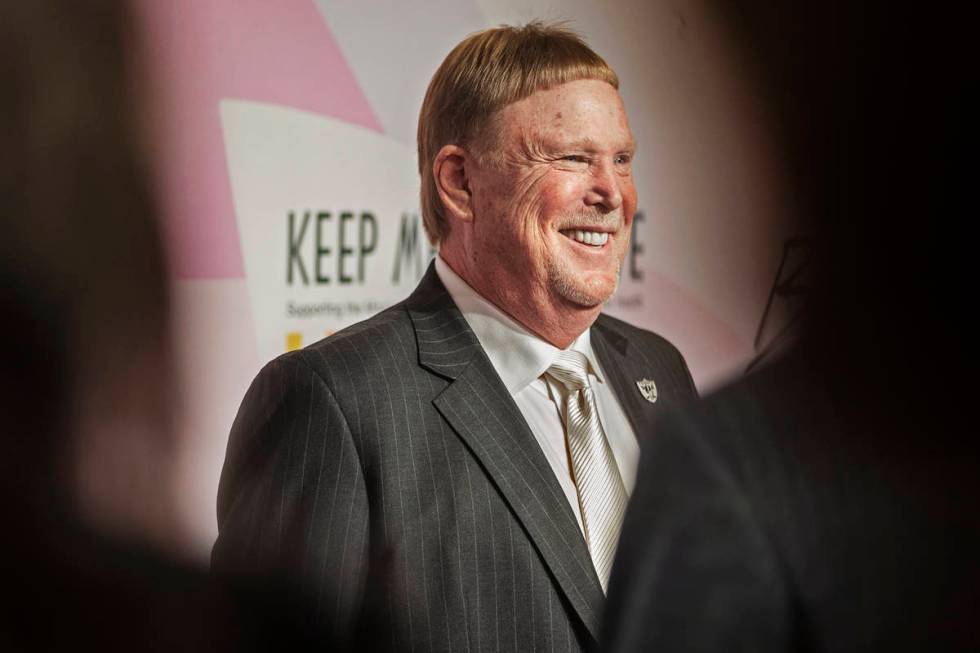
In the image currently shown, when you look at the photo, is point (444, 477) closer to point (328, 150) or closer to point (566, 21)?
point (328, 150)

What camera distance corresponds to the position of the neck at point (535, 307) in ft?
4.53

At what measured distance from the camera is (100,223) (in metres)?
1.03

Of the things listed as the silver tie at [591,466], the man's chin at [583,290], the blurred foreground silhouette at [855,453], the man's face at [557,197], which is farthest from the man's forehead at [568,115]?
the blurred foreground silhouette at [855,453]

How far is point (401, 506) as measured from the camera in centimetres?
125

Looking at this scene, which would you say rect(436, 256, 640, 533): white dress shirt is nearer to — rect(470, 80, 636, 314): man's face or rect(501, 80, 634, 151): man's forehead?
rect(470, 80, 636, 314): man's face

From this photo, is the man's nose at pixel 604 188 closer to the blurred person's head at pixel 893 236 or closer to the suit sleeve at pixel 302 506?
the suit sleeve at pixel 302 506

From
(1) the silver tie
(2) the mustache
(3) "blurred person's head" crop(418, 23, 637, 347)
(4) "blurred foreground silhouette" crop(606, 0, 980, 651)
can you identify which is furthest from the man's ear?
(4) "blurred foreground silhouette" crop(606, 0, 980, 651)

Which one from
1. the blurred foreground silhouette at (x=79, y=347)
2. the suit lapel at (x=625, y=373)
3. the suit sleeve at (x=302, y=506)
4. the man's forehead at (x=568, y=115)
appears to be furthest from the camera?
the suit lapel at (x=625, y=373)

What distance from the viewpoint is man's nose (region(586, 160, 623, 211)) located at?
1370 millimetres

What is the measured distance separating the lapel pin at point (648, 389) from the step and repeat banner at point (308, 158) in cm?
30

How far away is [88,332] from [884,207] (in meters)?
0.83

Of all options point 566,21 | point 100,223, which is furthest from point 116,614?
point 566,21

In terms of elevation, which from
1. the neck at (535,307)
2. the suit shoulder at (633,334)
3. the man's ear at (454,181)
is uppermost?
the man's ear at (454,181)

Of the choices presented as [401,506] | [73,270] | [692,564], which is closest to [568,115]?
[401,506]
